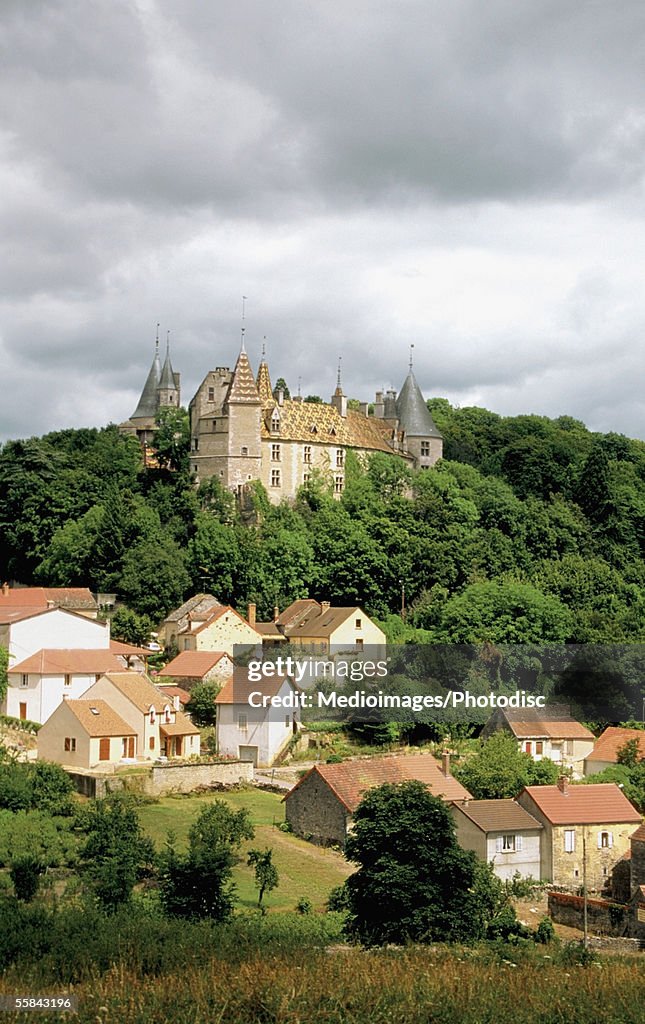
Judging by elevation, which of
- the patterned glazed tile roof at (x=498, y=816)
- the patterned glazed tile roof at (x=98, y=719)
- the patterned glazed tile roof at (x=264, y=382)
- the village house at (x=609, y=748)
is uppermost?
the patterned glazed tile roof at (x=264, y=382)

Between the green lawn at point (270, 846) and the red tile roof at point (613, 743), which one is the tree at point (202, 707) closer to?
the green lawn at point (270, 846)

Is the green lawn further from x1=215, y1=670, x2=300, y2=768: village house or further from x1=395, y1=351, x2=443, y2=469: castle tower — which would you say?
x1=395, y1=351, x2=443, y2=469: castle tower

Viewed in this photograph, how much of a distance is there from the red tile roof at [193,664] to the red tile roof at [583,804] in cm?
1720

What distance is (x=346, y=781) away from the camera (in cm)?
3978

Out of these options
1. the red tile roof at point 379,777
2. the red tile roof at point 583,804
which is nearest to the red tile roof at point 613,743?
the red tile roof at point 583,804

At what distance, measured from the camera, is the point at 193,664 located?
178ft

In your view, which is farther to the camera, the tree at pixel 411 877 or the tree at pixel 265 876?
the tree at pixel 265 876

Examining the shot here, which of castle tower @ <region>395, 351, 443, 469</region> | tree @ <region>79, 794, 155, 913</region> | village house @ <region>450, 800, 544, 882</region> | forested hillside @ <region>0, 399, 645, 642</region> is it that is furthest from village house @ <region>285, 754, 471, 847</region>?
castle tower @ <region>395, 351, 443, 469</region>

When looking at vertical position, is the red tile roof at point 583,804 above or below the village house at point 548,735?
below

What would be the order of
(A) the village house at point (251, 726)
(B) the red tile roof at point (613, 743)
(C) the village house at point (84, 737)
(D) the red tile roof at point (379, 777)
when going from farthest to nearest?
A: (B) the red tile roof at point (613, 743)
(A) the village house at point (251, 726)
(C) the village house at point (84, 737)
(D) the red tile roof at point (379, 777)

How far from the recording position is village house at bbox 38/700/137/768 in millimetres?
42406

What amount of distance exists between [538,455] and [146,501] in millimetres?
25398

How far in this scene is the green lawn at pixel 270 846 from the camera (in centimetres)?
3278

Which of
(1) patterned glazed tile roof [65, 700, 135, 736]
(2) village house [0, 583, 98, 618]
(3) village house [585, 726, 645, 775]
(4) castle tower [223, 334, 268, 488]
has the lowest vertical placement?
(3) village house [585, 726, 645, 775]
